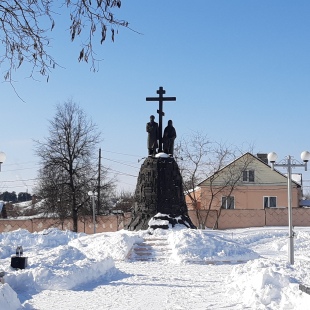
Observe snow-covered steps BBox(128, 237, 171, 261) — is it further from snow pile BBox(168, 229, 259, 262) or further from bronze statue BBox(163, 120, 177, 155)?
bronze statue BBox(163, 120, 177, 155)

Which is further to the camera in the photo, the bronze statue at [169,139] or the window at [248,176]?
the window at [248,176]

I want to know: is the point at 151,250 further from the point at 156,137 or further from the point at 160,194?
the point at 156,137

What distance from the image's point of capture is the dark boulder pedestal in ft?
69.2

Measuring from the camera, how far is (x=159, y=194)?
69.8 ft

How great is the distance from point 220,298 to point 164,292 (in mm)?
1339

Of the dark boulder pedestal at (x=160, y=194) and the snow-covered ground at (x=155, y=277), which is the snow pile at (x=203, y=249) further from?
the dark boulder pedestal at (x=160, y=194)

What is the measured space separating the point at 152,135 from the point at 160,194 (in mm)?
2534

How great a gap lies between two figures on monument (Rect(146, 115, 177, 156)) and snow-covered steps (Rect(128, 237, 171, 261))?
4406mm

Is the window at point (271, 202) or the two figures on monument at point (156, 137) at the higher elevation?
the two figures on monument at point (156, 137)

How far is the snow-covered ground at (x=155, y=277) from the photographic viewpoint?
9.13m

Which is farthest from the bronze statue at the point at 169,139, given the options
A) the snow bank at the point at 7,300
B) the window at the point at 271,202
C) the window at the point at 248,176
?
the window at the point at 271,202

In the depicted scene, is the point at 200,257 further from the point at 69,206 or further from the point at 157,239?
the point at 69,206

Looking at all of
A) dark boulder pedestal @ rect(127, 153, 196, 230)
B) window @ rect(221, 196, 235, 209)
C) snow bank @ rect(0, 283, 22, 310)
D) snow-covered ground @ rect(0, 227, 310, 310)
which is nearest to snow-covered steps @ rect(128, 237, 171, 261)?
snow-covered ground @ rect(0, 227, 310, 310)

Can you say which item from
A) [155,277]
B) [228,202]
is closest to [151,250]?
[155,277]
